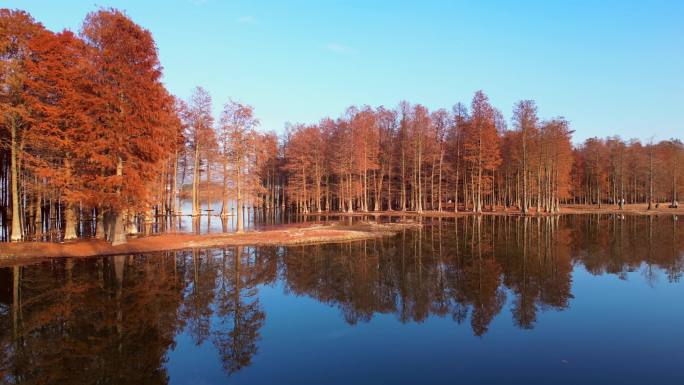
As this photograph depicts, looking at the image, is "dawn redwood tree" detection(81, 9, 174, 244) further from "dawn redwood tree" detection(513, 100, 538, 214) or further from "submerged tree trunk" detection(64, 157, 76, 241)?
"dawn redwood tree" detection(513, 100, 538, 214)

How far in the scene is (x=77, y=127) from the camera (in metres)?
25.1

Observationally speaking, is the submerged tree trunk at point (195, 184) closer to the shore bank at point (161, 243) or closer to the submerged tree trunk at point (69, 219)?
the submerged tree trunk at point (69, 219)

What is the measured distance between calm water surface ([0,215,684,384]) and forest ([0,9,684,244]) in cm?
853

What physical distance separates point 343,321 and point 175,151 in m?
48.3

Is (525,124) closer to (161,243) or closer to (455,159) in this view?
(455,159)

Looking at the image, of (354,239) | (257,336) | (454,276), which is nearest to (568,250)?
(454,276)

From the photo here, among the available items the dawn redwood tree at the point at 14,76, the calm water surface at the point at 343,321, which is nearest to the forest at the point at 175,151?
the dawn redwood tree at the point at 14,76

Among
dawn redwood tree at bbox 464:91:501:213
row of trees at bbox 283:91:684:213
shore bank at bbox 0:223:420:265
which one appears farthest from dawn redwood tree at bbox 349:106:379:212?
shore bank at bbox 0:223:420:265

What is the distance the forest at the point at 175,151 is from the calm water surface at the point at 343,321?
8.53 meters

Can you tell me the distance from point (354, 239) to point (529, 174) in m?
49.3

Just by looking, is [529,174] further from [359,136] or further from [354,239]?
[354,239]

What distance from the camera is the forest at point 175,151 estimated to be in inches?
984

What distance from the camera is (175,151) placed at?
53.1 metres

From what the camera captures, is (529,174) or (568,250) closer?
(568,250)
